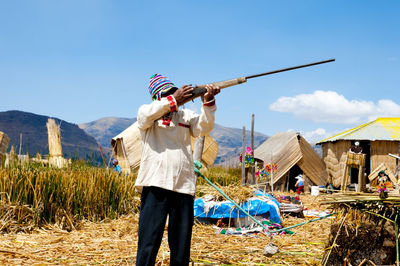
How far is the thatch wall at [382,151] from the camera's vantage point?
14922 mm

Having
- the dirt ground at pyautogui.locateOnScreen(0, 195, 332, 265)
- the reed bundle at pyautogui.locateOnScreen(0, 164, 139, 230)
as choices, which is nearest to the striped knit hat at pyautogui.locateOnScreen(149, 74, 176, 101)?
the dirt ground at pyautogui.locateOnScreen(0, 195, 332, 265)

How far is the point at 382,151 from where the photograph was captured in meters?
15.1

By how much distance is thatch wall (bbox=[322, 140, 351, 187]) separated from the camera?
51.3 ft

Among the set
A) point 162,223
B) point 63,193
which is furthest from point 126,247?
point 63,193

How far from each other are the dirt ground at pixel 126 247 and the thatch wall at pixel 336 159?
11.0 metres

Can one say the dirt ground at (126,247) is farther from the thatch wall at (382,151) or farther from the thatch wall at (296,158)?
the thatch wall at (382,151)

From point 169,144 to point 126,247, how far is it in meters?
2.08

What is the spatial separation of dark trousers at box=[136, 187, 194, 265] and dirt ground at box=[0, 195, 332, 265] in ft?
3.04

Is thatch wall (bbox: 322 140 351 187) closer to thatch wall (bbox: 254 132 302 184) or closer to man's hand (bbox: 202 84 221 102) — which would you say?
thatch wall (bbox: 254 132 302 184)

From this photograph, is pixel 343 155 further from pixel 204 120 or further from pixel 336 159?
pixel 204 120

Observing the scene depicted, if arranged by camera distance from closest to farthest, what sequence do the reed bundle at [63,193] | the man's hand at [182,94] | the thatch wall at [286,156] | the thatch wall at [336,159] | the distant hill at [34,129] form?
the man's hand at [182,94]
the reed bundle at [63,193]
the thatch wall at [286,156]
the thatch wall at [336,159]
the distant hill at [34,129]

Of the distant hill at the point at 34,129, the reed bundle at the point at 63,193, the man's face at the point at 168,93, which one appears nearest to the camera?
the man's face at the point at 168,93

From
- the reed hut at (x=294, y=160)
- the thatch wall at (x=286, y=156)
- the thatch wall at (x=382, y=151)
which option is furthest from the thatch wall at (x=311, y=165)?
the thatch wall at (x=382, y=151)

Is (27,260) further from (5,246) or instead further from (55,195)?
(55,195)
